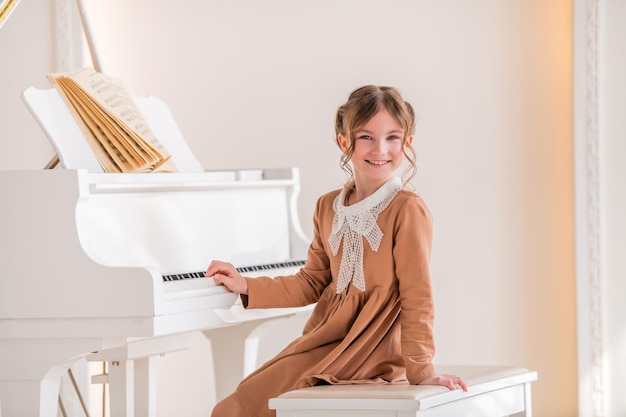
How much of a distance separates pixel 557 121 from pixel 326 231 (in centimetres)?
201

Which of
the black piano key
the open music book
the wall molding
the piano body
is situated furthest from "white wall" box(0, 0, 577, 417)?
the piano body

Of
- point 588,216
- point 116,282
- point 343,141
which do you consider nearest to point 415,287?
point 343,141

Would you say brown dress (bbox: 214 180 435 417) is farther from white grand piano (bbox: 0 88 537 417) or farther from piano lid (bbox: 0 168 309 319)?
piano lid (bbox: 0 168 309 319)

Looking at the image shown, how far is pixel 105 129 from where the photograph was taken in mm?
3107

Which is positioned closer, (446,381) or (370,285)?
(446,381)

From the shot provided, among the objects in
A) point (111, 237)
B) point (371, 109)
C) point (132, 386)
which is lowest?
point (132, 386)

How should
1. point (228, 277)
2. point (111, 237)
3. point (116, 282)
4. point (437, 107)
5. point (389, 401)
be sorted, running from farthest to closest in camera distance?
point (437, 107)
point (111, 237)
point (228, 277)
point (116, 282)
point (389, 401)

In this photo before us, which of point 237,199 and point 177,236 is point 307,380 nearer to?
point 177,236

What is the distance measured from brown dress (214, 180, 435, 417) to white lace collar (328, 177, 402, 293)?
14mm

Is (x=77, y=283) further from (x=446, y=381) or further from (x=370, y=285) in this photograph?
(x=446, y=381)

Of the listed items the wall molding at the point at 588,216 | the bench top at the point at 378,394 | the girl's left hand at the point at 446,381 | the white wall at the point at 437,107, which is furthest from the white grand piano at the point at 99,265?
the wall molding at the point at 588,216

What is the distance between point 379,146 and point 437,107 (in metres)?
2.02

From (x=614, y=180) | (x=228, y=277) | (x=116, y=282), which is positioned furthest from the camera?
(x=614, y=180)

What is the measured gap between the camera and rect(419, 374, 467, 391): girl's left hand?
90.1 inches
